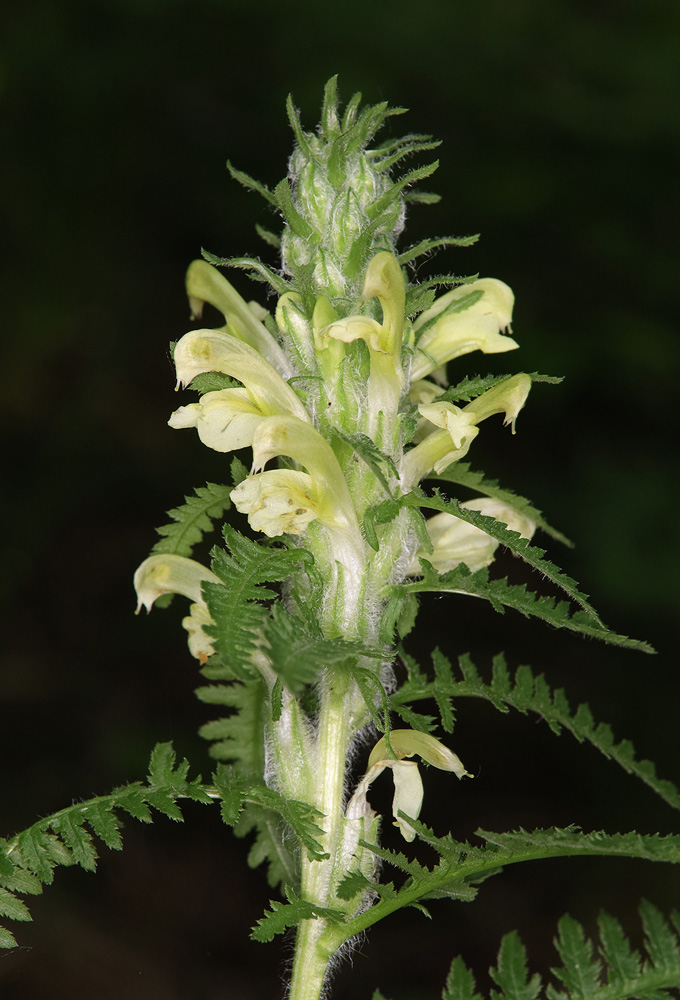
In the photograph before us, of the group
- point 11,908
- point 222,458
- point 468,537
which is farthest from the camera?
point 222,458

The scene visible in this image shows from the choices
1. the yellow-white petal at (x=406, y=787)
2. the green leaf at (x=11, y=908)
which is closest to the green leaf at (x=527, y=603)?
the yellow-white petal at (x=406, y=787)

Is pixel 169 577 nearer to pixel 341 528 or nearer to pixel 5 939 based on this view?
pixel 341 528

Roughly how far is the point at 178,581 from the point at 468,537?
2.36 ft

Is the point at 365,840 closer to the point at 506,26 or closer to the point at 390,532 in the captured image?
the point at 390,532

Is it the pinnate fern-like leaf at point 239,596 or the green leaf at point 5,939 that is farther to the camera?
the green leaf at point 5,939

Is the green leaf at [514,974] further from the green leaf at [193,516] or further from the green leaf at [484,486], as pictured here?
the green leaf at [193,516]

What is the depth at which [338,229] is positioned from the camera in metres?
1.99

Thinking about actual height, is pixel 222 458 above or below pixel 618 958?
above

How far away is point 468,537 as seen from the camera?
7.37ft

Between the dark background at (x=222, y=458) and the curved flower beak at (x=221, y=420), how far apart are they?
296 cm

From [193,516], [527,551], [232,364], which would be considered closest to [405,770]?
[527,551]

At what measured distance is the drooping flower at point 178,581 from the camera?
7.07 ft

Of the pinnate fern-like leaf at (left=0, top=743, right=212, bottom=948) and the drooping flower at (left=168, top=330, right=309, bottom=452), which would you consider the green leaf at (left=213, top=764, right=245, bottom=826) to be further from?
the drooping flower at (left=168, top=330, right=309, bottom=452)

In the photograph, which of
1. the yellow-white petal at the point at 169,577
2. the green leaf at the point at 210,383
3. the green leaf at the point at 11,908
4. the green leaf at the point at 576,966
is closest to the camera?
the green leaf at the point at 11,908
